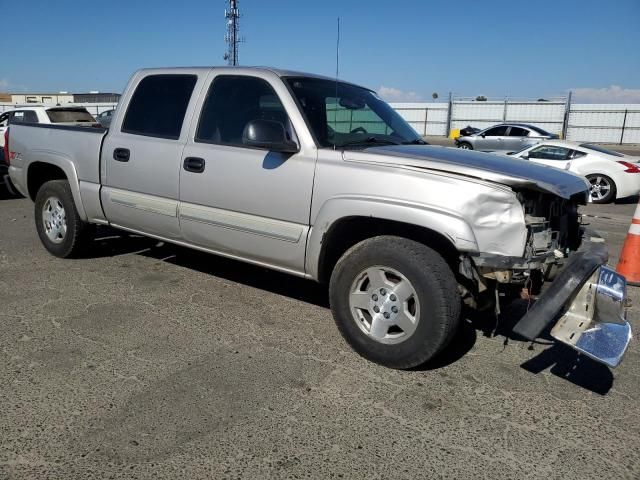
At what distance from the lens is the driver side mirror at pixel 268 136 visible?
3.51 metres

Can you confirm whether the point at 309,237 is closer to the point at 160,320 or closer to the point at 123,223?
the point at 160,320

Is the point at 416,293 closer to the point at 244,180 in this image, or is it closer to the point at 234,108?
the point at 244,180

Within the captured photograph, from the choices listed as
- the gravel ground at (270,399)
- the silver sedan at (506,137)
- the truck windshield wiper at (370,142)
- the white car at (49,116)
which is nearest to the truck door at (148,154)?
the gravel ground at (270,399)

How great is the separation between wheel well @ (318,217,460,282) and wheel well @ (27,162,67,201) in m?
3.37

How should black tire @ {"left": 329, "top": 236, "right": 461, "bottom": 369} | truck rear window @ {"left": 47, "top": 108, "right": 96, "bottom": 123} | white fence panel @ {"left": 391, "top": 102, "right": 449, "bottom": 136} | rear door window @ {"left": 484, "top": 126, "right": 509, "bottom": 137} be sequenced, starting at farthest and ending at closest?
white fence panel @ {"left": 391, "top": 102, "right": 449, "bottom": 136}
rear door window @ {"left": 484, "top": 126, "right": 509, "bottom": 137}
truck rear window @ {"left": 47, "top": 108, "right": 96, "bottom": 123}
black tire @ {"left": 329, "top": 236, "right": 461, "bottom": 369}

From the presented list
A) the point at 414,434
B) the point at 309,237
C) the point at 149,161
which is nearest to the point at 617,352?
the point at 414,434

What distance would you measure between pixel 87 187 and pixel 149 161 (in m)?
0.96

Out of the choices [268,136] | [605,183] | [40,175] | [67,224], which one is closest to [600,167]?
[605,183]

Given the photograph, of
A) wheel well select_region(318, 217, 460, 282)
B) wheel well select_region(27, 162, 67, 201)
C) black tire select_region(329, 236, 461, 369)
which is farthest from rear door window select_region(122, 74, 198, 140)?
black tire select_region(329, 236, 461, 369)

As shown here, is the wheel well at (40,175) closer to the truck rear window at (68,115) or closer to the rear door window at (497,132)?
the truck rear window at (68,115)

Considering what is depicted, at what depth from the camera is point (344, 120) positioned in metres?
Result: 4.01

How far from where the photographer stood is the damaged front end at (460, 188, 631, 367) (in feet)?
9.62

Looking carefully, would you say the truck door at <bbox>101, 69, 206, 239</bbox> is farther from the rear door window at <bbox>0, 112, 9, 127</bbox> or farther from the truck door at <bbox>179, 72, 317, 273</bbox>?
the rear door window at <bbox>0, 112, 9, 127</bbox>

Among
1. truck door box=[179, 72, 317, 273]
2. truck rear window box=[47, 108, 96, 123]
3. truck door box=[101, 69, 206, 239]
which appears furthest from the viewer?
truck rear window box=[47, 108, 96, 123]
